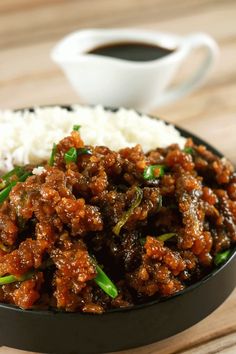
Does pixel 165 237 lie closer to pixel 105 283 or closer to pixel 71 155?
pixel 105 283

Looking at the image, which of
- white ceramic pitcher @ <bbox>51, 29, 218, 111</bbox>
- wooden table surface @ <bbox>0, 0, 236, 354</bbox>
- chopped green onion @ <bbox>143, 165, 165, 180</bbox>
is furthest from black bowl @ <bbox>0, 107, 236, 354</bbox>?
white ceramic pitcher @ <bbox>51, 29, 218, 111</bbox>

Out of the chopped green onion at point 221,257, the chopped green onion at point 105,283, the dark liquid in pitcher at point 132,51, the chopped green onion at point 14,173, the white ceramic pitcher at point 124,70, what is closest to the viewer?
the chopped green onion at point 105,283

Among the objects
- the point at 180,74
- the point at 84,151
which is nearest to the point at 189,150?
the point at 84,151

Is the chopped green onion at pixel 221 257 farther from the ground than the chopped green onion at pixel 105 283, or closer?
closer

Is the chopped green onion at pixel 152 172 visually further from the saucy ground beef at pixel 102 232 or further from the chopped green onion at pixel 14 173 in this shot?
the chopped green onion at pixel 14 173

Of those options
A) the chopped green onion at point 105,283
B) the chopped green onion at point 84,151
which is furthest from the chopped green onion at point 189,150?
the chopped green onion at point 105,283

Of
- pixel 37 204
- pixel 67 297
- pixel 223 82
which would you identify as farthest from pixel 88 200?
pixel 223 82
